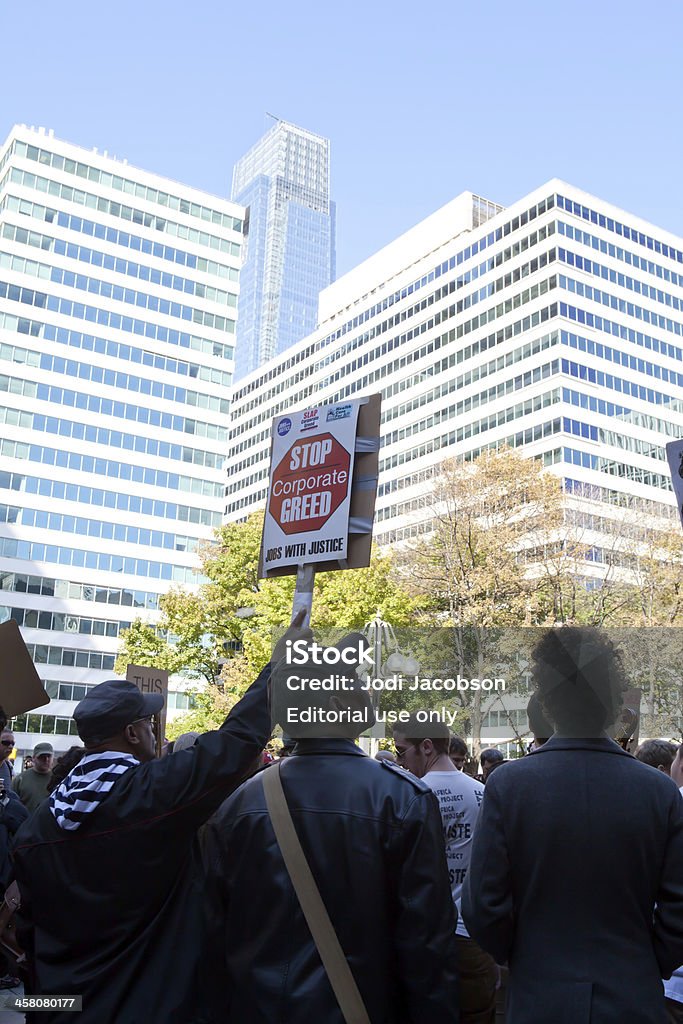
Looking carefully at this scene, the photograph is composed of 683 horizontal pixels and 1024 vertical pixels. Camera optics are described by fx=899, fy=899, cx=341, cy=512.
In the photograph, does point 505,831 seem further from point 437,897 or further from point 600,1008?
point 600,1008

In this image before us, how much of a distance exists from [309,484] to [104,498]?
59316 mm

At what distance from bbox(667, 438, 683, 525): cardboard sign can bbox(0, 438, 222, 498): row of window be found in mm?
58214

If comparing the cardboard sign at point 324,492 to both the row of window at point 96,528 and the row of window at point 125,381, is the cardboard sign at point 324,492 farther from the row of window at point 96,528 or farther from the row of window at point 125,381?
the row of window at point 125,381

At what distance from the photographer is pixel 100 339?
6362 cm

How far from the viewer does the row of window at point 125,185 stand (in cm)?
6312

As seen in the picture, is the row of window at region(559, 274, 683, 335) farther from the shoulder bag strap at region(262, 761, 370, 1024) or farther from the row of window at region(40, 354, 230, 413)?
the shoulder bag strap at region(262, 761, 370, 1024)

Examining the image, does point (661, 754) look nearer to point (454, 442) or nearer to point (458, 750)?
point (458, 750)

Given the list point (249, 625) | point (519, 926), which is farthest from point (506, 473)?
point (519, 926)

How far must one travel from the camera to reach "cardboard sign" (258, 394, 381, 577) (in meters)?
4.60

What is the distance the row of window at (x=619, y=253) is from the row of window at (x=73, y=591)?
40.2m

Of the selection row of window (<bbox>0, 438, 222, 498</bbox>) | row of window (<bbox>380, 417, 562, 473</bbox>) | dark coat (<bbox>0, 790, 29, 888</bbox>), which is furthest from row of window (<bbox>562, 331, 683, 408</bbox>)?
dark coat (<bbox>0, 790, 29, 888</bbox>)

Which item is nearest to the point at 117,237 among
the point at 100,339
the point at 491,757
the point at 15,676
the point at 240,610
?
the point at 100,339

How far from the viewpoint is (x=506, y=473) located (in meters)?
33.9

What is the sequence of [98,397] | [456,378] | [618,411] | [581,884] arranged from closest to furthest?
1. [581,884]
2. [98,397]
3. [618,411]
4. [456,378]
